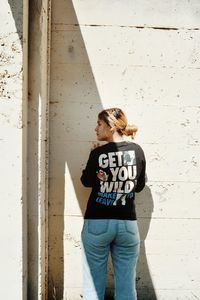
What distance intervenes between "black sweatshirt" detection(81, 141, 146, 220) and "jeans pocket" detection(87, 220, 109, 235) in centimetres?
3

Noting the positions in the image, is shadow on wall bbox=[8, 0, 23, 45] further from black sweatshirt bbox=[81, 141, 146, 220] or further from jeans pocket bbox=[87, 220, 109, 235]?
jeans pocket bbox=[87, 220, 109, 235]

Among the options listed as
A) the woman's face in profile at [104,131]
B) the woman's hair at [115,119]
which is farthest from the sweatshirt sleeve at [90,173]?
the woman's hair at [115,119]

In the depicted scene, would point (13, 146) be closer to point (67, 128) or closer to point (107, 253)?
point (67, 128)

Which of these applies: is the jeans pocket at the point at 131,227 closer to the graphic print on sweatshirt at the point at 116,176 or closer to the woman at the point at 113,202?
the woman at the point at 113,202

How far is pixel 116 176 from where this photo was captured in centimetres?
252

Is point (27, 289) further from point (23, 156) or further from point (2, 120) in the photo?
point (2, 120)

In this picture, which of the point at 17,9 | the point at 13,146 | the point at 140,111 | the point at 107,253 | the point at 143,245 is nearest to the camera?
the point at 17,9

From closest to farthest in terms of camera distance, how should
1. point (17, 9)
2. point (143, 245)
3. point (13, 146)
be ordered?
point (17, 9) → point (13, 146) → point (143, 245)

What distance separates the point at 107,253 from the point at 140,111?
1.12 meters

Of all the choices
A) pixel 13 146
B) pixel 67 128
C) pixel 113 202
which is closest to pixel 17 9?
pixel 13 146

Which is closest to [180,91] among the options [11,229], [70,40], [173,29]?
[173,29]

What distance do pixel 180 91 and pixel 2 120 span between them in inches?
56.6

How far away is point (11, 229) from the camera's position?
7.77 feet

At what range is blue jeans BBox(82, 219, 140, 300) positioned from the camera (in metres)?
2.54
